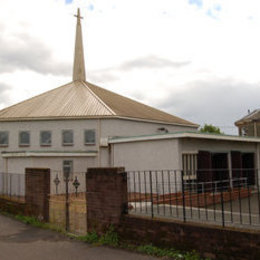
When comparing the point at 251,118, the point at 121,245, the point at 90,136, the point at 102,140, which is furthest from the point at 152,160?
the point at 251,118

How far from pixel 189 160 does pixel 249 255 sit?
924cm

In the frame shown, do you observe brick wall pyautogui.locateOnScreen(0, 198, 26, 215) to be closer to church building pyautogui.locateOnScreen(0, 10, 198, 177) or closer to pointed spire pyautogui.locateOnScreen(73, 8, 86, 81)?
church building pyautogui.locateOnScreen(0, 10, 198, 177)

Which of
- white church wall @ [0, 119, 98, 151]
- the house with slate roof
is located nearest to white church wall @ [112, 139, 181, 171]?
the house with slate roof

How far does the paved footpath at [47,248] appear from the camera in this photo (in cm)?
671

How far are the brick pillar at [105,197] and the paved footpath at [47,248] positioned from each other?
637 millimetres

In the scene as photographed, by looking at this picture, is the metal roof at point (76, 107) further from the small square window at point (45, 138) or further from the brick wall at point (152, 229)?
the brick wall at point (152, 229)

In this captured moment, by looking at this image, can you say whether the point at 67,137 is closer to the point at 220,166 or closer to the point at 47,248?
the point at 220,166

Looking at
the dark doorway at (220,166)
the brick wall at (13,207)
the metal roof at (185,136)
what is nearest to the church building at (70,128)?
the metal roof at (185,136)

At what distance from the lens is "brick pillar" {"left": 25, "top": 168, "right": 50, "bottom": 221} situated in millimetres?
10109

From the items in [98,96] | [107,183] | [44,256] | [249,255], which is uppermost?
[98,96]

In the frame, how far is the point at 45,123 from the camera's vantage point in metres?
20.4

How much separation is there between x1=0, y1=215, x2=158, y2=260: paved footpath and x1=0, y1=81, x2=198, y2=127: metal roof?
11.4 meters

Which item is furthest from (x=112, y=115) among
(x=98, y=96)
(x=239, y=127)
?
(x=239, y=127)

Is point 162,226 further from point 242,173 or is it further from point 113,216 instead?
point 242,173
